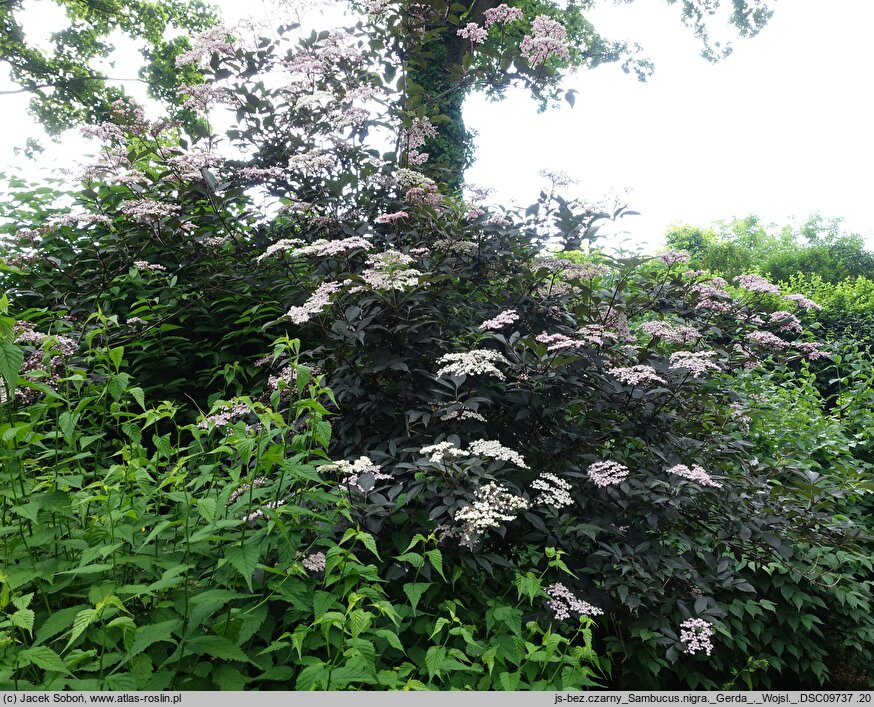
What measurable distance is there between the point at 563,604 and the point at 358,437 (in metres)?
1.04

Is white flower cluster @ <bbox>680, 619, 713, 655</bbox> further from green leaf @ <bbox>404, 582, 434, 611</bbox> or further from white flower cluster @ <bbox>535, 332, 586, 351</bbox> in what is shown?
white flower cluster @ <bbox>535, 332, 586, 351</bbox>

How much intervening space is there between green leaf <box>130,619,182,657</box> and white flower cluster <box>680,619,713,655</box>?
169cm

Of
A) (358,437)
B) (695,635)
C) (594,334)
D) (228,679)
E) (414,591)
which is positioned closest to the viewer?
(228,679)

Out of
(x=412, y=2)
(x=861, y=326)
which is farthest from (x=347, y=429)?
(x=861, y=326)

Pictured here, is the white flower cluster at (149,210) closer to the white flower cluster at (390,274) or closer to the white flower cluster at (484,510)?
the white flower cluster at (390,274)

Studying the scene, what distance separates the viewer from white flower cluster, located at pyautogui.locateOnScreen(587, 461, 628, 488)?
2301 mm

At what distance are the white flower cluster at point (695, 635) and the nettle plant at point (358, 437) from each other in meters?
0.01

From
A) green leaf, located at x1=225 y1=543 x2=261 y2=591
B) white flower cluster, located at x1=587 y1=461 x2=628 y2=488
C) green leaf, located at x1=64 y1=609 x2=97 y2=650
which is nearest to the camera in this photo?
green leaf, located at x1=64 y1=609 x2=97 y2=650

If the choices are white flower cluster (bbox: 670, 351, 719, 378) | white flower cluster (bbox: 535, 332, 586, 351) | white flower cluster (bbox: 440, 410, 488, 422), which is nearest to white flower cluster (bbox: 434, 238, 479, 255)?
white flower cluster (bbox: 535, 332, 586, 351)

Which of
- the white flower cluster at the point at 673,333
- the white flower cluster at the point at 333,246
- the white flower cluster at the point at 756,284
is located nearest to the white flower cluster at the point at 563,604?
the white flower cluster at the point at 673,333

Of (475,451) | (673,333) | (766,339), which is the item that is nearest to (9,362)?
(475,451)

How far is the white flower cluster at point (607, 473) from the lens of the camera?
2.30 meters

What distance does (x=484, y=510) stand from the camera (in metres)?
1.95

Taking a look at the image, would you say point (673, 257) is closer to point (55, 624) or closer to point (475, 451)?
point (475, 451)
